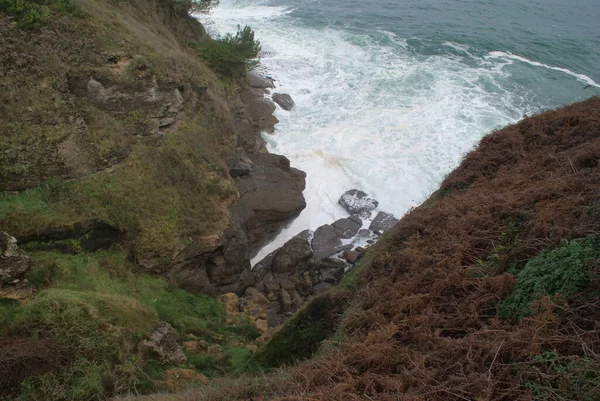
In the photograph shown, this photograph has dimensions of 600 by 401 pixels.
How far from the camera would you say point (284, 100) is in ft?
91.4

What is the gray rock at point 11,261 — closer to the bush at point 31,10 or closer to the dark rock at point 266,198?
the bush at point 31,10

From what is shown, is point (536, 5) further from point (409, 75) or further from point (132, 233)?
point (132, 233)

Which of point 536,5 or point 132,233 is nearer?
point 132,233

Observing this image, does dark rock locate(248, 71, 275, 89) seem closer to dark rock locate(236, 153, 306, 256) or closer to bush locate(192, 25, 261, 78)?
bush locate(192, 25, 261, 78)

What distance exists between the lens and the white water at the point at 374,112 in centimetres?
2278

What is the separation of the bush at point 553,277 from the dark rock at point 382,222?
14.1 meters

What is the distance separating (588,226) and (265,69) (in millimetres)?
29310

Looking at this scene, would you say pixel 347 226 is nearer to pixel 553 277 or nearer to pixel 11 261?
pixel 11 261

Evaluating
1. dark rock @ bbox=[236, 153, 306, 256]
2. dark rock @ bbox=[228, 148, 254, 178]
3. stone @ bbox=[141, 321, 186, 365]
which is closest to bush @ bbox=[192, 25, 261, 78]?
dark rock @ bbox=[236, 153, 306, 256]

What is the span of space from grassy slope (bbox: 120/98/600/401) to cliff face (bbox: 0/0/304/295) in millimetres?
7022

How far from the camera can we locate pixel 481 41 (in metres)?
38.0

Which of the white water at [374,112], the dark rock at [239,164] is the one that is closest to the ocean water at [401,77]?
the white water at [374,112]

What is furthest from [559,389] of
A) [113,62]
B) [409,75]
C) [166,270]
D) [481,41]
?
[481,41]

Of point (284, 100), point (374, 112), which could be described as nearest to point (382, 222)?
point (374, 112)
